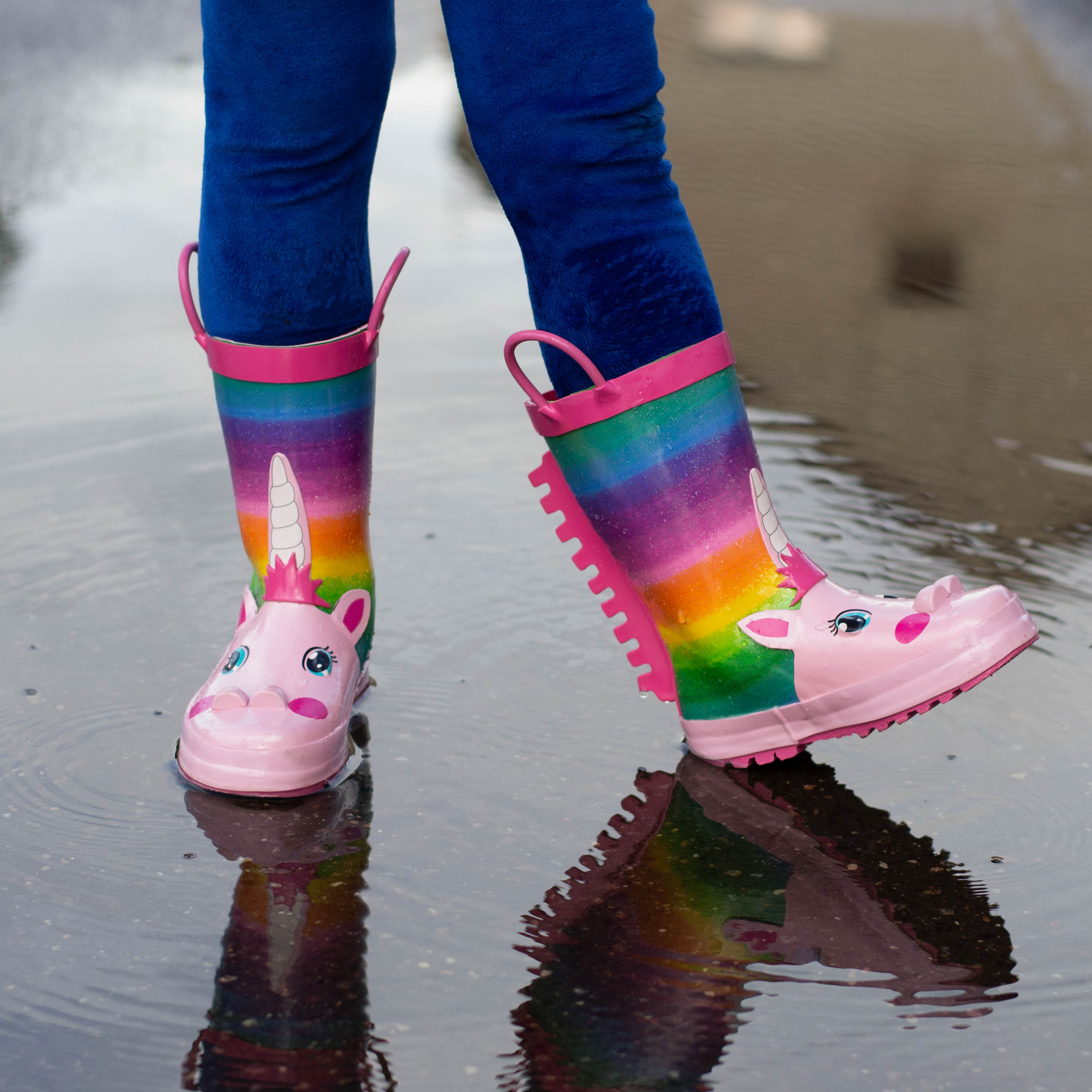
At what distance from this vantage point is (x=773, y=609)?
3.83 feet

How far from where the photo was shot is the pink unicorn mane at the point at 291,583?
1235 mm

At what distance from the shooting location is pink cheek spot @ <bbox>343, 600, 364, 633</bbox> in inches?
50.0

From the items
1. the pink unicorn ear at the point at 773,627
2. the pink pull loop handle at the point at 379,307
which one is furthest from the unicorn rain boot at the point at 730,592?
the pink pull loop handle at the point at 379,307

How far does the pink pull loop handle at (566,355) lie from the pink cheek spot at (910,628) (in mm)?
280

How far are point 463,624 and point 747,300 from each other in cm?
136

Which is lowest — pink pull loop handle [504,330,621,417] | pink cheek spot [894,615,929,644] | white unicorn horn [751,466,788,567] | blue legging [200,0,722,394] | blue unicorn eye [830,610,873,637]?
blue unicorn eye [830,610,873,637]

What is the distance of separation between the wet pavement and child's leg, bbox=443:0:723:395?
35cm

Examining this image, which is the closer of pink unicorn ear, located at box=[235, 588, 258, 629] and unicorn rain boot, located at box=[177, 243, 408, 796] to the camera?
unicorn rain boot, located at box=[177, 243, 408, 796]

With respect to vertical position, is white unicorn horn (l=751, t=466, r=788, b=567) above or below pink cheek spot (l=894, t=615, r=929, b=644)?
above

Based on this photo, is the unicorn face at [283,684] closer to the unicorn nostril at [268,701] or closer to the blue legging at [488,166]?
the unicorn nostril at [268,701]

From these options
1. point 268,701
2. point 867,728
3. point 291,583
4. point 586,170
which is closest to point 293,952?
point 268,701

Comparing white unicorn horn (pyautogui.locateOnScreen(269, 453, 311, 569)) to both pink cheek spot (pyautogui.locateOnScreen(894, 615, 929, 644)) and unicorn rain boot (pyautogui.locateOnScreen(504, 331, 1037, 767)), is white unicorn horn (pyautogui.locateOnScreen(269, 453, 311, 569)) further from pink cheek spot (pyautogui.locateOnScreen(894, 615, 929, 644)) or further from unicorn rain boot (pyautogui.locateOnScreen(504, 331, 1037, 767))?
pink cheek spot (pyautogui.locateOnScreen(894, 615, 929, 644))

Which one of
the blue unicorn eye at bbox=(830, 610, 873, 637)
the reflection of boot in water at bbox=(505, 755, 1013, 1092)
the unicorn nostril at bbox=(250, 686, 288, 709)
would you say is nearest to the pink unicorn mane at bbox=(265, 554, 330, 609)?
the unicorn nostril at bbox=(250, 686, 288, 709)

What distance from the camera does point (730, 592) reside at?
1165mm
